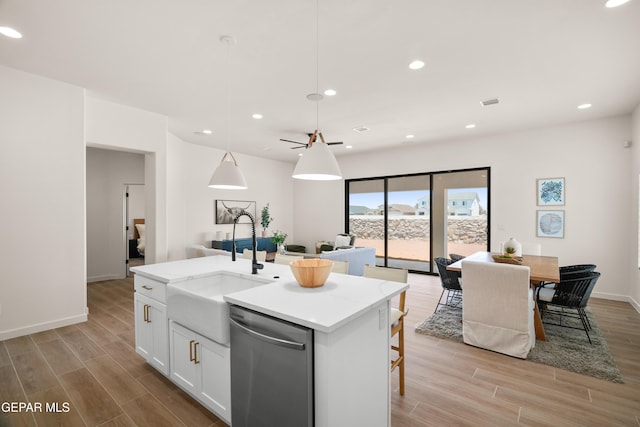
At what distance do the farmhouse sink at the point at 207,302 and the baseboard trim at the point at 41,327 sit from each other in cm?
239

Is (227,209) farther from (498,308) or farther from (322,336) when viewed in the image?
(322,336)

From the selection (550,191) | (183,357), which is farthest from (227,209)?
(550,191)

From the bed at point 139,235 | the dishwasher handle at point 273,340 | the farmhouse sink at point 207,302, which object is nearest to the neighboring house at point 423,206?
the farmhouse sink at point 207,302

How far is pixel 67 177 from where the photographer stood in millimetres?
3705

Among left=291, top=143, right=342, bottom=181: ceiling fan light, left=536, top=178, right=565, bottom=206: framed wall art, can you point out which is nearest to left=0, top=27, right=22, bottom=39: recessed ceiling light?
left=291, top=143, right=342, bottom=181: ceiling fan light

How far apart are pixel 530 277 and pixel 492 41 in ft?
7.42

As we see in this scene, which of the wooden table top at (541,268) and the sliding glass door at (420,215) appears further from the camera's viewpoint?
the sliding glass door at (420,215)

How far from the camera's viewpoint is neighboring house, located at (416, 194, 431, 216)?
683cm

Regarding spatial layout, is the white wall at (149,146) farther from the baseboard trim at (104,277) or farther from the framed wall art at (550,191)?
the framed wall art at (550,191)

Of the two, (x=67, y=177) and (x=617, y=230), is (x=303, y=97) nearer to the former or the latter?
(x=67, y=177)

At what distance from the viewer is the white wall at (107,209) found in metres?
5.88

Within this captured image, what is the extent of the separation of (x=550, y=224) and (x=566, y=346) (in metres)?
2.80

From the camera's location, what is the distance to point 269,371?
5.24ft

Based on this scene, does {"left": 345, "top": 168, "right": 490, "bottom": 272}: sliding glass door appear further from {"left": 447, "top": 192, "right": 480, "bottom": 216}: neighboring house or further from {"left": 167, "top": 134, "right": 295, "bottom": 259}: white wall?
{"left": 167, "top": 134, "right": 295, "bottom": 259}: white wall
